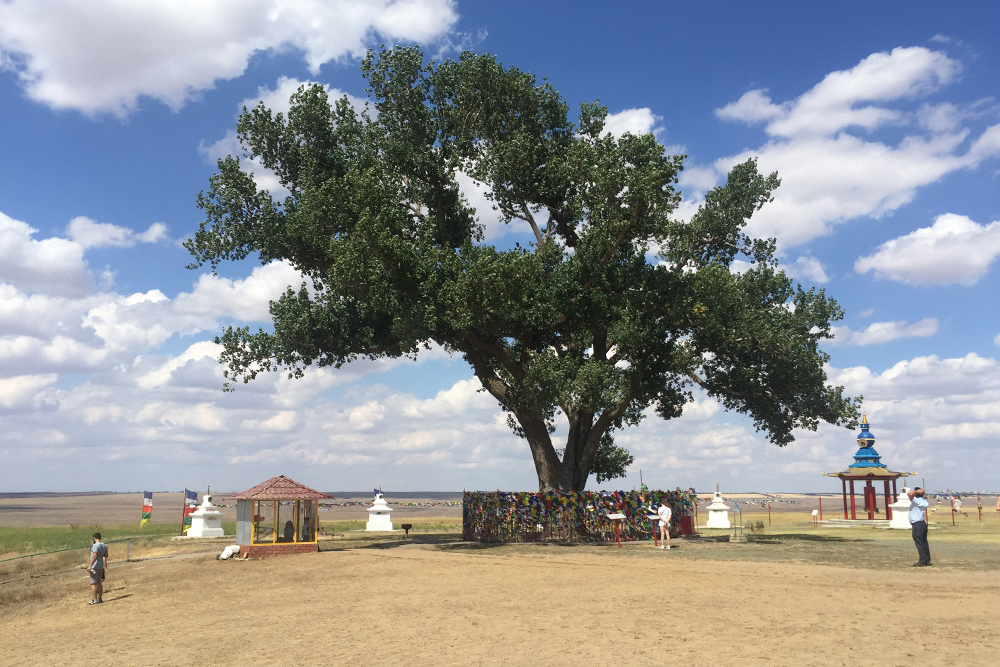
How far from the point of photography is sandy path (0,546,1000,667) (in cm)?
1134

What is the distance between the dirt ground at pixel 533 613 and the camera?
1141cm

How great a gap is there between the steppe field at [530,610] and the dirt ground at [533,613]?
2.2 inches

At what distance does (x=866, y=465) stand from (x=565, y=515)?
85.5 feet

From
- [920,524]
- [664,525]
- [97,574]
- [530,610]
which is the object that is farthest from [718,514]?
[97,574]

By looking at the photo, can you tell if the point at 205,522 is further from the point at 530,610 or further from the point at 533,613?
the point at 533,613

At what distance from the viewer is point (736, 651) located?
A: 36.3ft

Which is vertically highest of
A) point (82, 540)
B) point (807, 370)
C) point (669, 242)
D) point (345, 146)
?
point (345, 146)

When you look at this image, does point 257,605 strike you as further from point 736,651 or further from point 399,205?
point 399,205

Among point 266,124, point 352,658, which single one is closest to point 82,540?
point 266,124

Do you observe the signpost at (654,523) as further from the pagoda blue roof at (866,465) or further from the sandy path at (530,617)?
the pagoda blue roof at (866,465)

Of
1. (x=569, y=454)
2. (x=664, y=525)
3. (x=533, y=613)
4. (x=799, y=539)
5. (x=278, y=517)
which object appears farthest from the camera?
(x=799, y=539)

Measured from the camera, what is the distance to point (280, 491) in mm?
26906

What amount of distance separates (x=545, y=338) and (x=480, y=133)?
883 centimetres

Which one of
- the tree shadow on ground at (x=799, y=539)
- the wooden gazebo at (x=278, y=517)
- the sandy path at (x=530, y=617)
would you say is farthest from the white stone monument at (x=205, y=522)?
the tree shadow on ground at (x=799, y=539)
